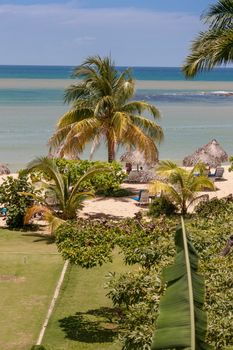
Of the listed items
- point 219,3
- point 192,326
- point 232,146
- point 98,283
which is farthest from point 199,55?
point 232,146

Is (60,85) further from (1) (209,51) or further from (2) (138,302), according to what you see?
(2) (138,302)

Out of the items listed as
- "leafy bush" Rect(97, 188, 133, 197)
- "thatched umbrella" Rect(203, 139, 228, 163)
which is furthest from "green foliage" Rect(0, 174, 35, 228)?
"thatched umbrella" Rect(203, 139, 228, 163)

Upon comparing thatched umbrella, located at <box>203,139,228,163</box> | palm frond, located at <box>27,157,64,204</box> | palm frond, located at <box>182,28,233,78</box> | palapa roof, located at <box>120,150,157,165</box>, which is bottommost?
palm frond, located at <box>27,157,64,204</box>

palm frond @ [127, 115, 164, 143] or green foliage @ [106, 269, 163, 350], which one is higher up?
palm frond @ [127, 115, 164, 143]

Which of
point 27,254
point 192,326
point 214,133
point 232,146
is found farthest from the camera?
point 214,133

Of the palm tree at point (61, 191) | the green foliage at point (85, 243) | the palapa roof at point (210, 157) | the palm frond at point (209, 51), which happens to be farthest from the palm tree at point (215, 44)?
the palapa roof at point (210, 157)

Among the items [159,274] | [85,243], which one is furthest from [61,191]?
[159,274]

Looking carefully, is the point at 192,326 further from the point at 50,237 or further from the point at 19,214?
the point at 19,214

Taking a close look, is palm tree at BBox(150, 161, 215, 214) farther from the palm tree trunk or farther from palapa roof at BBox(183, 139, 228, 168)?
palapa roof at BBox(183, 139, 228, 168)
